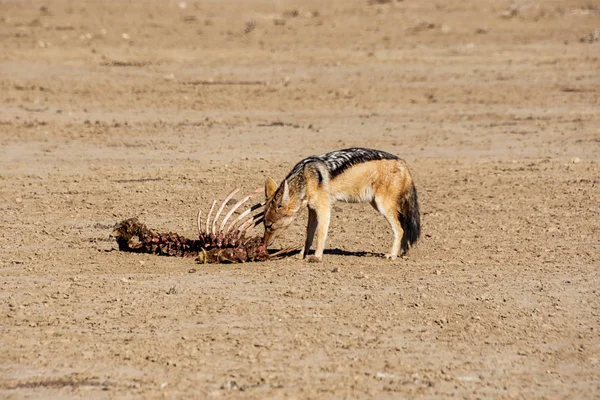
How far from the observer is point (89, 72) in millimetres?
20125

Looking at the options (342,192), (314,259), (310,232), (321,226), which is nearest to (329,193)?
(342,192)

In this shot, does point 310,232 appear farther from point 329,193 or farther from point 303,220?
point 303,220

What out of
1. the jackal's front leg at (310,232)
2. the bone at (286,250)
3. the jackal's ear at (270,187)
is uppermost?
the jackal's ear at (270,187)

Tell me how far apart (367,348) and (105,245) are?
3.63 meters

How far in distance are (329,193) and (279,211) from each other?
497 millimetres

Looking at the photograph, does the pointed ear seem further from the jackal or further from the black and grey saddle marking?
the black and grey saddle marking

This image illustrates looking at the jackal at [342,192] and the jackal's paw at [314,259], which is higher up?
the jackal at [342,192]

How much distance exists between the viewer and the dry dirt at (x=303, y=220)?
8.10 metres

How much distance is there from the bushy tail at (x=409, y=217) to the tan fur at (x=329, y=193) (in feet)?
0.05

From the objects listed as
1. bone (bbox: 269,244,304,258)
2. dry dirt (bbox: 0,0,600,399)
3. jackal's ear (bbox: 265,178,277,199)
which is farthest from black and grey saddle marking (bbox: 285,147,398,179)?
dry dirt (bbox: 0,0,600,399)

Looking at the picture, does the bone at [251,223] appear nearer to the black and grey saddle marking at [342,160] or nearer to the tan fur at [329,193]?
the tan fur at [329,193]

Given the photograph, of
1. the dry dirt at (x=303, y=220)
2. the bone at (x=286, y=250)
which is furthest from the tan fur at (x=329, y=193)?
the dry dirt at (x=303, y=220)

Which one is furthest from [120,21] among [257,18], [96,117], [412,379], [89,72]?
[412,379]

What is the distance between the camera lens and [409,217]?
35.2 feet
